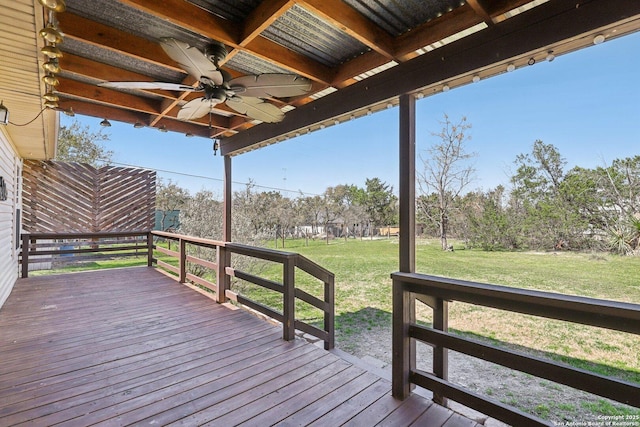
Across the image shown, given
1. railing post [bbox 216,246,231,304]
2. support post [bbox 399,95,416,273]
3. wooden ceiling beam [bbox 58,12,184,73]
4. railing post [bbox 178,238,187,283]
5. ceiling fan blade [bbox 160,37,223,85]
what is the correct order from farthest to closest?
railing post [bbox 178,238,187,283] < railing post [bbox 216,246,231,304] < support post [bbox 399,95,416,273] < wooden ceiling beam [bbox 58,12,184,73] < ceiling fan blade [bbox 160,37,223,85]

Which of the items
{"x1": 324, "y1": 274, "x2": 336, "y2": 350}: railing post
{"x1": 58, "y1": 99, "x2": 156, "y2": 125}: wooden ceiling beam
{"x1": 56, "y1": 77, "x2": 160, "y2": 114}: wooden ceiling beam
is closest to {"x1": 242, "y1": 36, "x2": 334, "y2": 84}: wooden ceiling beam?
{"x1": 324, "y1": 274, "x2": 336, "y2": 350}: railing post

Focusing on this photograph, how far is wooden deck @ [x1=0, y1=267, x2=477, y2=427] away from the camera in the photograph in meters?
1.84

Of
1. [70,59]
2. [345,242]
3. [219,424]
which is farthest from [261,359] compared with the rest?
[345,242]

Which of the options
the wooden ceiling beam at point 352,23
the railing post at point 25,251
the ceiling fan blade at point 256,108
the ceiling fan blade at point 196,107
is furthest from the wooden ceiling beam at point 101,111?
the wooden ceiling beam at point 352,23

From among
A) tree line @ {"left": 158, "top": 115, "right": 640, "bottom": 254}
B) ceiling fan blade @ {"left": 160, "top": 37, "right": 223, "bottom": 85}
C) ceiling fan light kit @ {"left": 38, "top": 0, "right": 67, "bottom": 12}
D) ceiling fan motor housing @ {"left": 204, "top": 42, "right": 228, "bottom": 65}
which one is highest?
ceiling fan motor housing @ {"left": 204, "top": 42, "right": 228, "bottom": 65}

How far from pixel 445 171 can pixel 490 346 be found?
7.55 m

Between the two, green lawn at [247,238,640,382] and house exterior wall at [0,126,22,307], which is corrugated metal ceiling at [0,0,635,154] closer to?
house exterior wall at [0,126,22,307]

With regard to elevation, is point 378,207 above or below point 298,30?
below

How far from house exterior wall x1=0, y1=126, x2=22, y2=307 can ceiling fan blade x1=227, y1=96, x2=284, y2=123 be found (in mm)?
3519

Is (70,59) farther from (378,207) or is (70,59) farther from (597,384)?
(378,207)

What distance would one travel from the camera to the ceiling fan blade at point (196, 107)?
2.64 meters

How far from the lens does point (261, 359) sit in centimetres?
261

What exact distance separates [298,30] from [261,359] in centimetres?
277

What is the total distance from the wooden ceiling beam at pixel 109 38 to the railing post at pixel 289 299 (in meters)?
2.15
